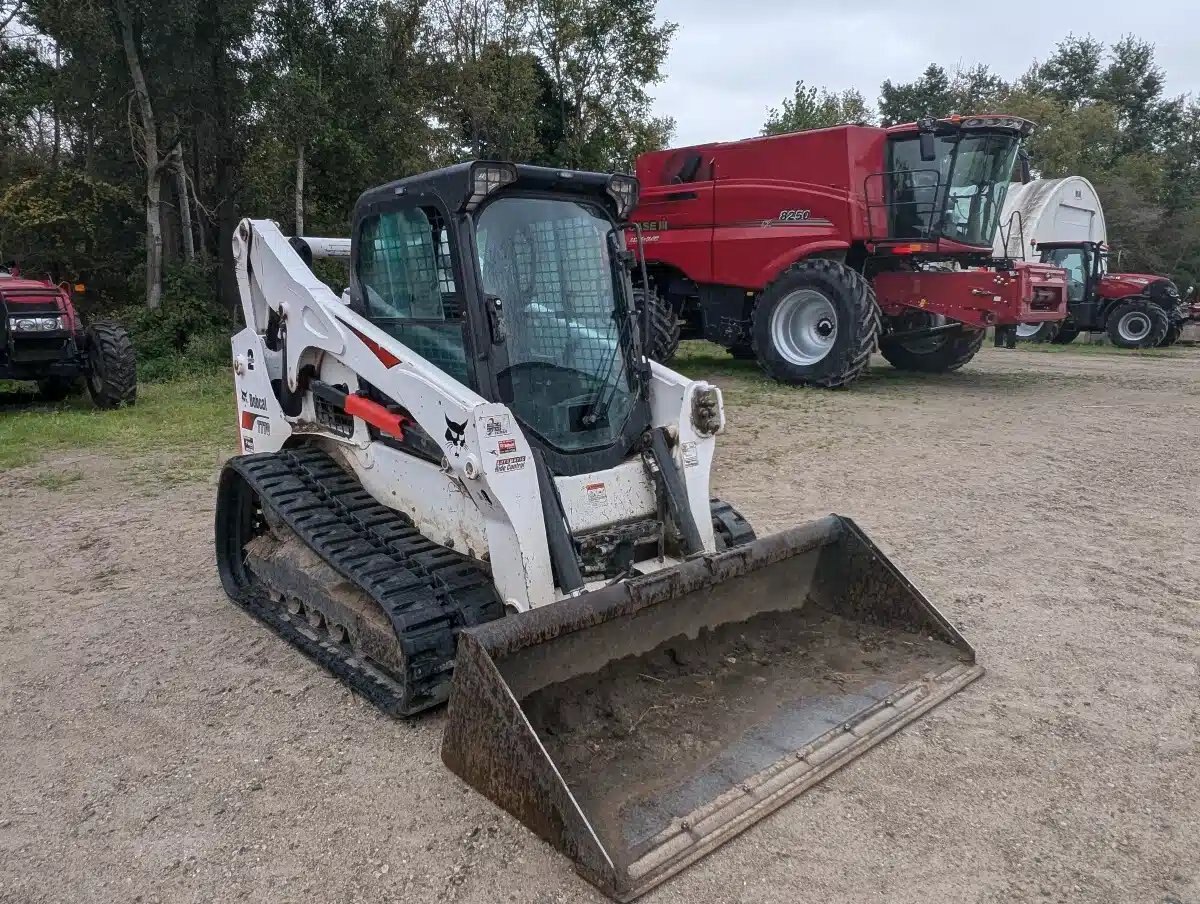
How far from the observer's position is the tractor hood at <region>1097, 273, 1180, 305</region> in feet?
60.1

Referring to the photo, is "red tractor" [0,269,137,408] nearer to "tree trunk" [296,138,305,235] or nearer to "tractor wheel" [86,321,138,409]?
"tractor wheel" [86,321,138,409]

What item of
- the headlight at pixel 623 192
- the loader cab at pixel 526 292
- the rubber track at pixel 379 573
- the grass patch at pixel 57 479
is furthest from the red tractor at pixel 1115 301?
the rubber track at pixel 379 573

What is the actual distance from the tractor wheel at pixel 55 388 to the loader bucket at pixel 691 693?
1003cm

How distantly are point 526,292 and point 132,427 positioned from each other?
283 inches

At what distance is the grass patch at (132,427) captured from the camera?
845 cm

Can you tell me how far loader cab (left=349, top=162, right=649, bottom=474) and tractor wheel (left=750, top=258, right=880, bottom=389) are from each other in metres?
7.24

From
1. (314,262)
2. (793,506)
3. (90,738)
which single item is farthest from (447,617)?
(793,506)

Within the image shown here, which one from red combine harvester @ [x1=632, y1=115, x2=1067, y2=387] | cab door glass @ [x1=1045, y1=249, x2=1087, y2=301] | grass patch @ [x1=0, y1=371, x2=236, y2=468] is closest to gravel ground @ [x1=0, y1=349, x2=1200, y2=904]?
grass patch @ [x1=0, y1=371, x2=236, y2=468]

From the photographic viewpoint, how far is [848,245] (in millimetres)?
11336

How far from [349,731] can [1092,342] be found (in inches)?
820

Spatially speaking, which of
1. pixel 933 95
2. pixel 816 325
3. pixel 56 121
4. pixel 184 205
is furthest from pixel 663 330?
pixel 933 95

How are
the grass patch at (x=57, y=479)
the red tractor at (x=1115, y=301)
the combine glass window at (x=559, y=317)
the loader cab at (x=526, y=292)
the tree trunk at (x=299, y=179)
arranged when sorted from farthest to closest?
the red tractor at (x=1115, y=301) < the tree trunk at (x=299, y=179) < the grass patch at (x=57, y=479) < the combine glass window at (x=559, y=317) < the loader cab at (x=526, y=292)

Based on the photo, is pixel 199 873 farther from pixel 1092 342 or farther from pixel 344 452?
pixel 1092 342

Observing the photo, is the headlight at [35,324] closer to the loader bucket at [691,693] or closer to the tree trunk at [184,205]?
the tree trunk at [184,205]
